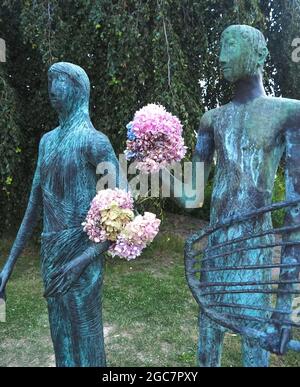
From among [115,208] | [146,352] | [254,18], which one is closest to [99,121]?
[254,18]

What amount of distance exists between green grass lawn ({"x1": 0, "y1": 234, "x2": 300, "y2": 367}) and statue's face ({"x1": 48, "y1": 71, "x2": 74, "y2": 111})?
2836 mm

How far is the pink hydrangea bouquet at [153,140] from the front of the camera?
1997 mm

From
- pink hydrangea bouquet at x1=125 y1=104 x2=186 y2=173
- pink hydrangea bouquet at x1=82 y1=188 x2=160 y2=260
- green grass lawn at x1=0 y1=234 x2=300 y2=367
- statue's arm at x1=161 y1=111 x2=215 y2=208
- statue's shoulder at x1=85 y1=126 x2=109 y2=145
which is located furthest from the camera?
green grass lawn at x1=0 y1=234 x2=300 y2=367

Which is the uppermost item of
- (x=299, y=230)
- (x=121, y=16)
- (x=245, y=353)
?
(x=121, y=16)

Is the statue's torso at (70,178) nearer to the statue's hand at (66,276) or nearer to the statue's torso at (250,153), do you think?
the statue's hand at (66,276)

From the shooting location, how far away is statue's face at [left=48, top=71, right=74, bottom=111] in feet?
7.01

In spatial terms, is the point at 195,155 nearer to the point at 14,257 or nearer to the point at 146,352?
the point at 14,257

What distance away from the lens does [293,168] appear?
80.1 inches

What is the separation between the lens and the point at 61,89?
7.00 feet

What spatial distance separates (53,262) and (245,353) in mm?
1015

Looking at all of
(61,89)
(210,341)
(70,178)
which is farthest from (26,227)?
(210,341)

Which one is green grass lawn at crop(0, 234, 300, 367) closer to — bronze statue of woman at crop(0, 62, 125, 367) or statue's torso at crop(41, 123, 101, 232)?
bronze statue of woman at crop(0, 62, 125, 367)

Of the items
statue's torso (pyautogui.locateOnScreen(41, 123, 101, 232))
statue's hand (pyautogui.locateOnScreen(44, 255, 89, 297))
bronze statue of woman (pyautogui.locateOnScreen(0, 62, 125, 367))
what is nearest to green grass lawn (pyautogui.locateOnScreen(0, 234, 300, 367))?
bronze statue of woman (pyautogui.locateOnScreen(0, 62, 125, 367))

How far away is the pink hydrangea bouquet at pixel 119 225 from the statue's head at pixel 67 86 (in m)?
0.50
